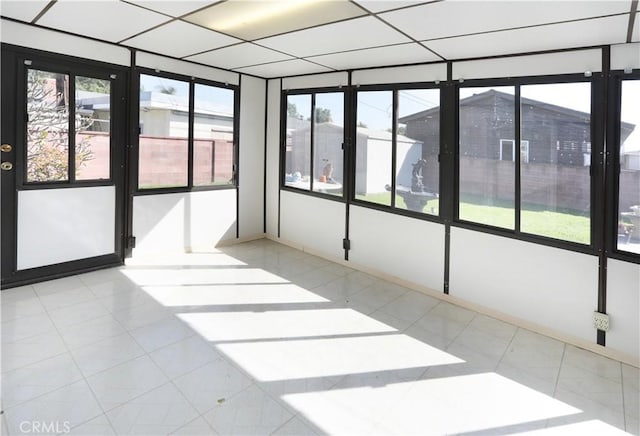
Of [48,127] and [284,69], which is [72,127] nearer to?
[48,127]

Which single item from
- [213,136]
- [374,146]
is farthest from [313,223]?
[213,136]

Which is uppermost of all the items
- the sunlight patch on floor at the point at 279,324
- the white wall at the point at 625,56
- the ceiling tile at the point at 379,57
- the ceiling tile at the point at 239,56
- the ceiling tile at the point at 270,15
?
the ceiling tile at the point at 239,56

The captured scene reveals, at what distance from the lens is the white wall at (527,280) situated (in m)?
3.23

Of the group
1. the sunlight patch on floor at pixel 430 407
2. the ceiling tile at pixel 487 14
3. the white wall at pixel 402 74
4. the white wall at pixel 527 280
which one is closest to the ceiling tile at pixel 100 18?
the ceiling tile at pixel 487 14

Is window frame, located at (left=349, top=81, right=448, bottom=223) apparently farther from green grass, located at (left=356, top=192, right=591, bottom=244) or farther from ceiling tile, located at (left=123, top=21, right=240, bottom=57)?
ceiling tile, located at (left=123, top=21, right=240, bottom=57)

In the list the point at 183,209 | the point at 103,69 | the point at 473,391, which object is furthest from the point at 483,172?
the point at 103,69

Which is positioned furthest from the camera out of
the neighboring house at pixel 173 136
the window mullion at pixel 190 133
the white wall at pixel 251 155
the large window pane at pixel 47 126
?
the white wall at pixel 251 155

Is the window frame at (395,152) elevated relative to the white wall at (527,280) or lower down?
elevated

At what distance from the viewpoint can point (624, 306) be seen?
302 centimetres

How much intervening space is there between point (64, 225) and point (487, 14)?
14.6 ft

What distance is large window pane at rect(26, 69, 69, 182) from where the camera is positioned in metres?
3.97

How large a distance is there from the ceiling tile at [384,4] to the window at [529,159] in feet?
5.03

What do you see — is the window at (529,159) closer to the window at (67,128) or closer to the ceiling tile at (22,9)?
the ceiling tile at (22,9)

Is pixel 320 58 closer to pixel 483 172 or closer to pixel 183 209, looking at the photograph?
pixel 483 172
